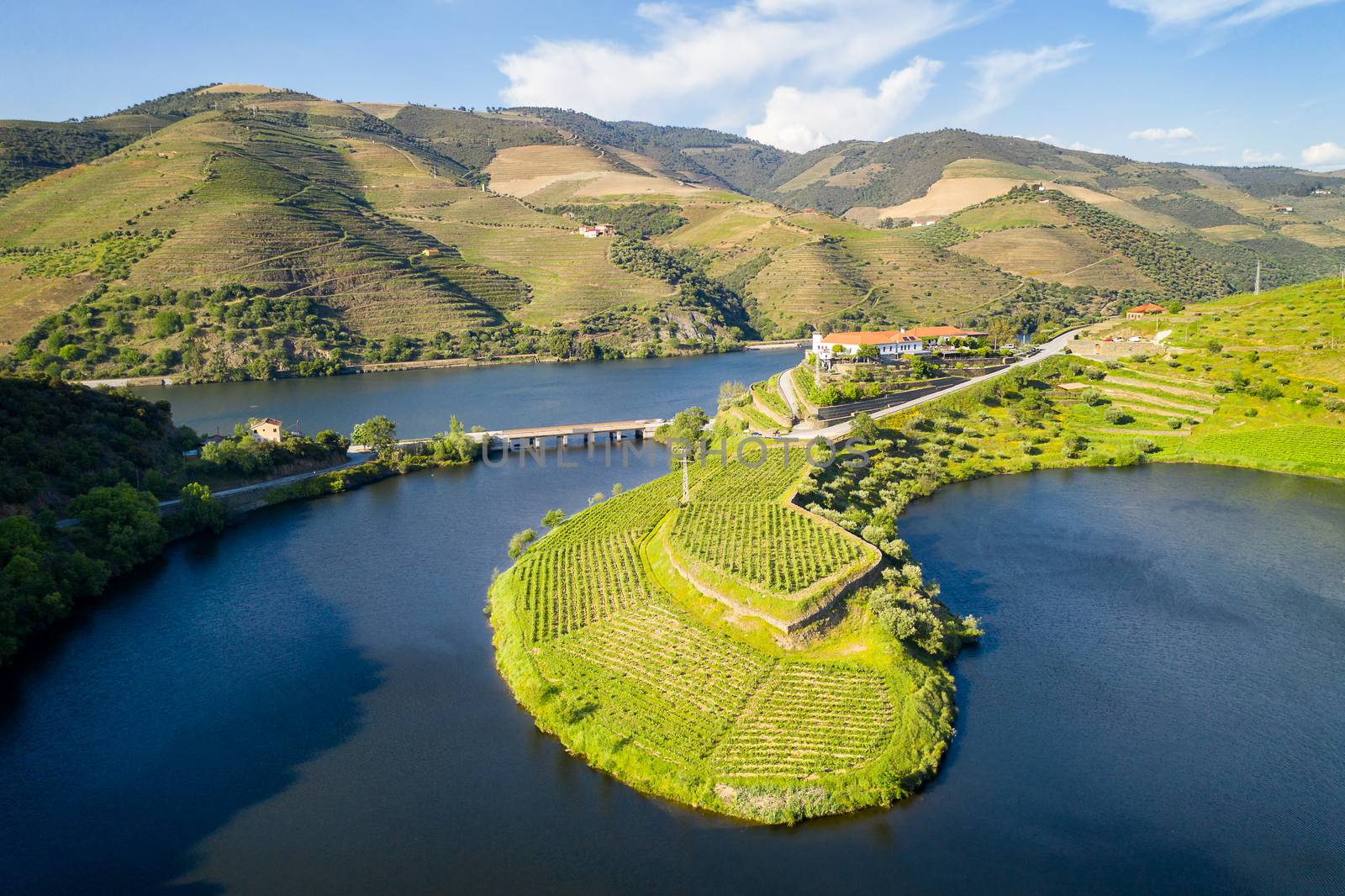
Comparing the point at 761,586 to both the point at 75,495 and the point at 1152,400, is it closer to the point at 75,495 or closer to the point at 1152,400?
the point at 75,495

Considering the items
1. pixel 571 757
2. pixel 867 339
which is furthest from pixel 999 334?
pixel 571 757

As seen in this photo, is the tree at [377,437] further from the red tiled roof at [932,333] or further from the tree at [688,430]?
the red tiled roof at [932,333]

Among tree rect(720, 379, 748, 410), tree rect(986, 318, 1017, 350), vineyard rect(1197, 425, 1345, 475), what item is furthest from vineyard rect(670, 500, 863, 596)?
tree rect(986, 318, 1017, 350)

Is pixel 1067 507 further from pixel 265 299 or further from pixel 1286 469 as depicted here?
pixel 265 299

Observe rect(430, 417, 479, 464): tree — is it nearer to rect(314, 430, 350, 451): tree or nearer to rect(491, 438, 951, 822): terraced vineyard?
rect(314, 430, 350, 451): tree

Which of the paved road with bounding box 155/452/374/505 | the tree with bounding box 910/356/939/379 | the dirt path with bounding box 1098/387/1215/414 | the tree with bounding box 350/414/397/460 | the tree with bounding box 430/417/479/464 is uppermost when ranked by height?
the tree with bounding box 910/356/939/379
